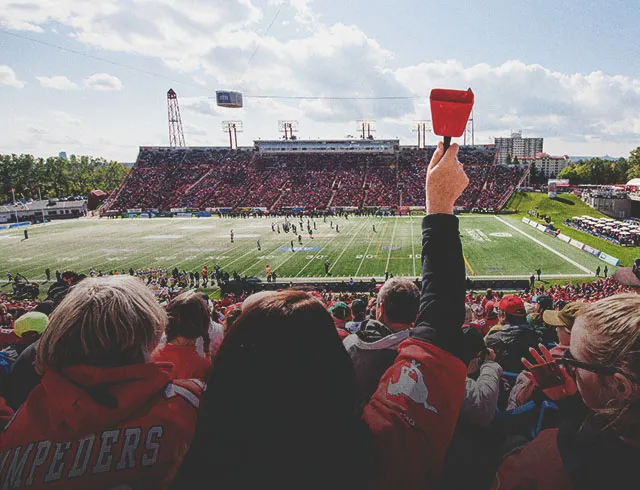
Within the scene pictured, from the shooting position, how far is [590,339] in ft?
4.84

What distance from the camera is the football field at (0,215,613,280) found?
92.9 feet

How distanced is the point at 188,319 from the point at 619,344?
2938 millimetres

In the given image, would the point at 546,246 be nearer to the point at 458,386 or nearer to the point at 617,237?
the point at 617,237

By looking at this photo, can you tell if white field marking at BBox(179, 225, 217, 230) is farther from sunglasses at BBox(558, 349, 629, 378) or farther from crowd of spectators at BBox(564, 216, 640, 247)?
sunglasses at BBox(558, 349, 629, 378)

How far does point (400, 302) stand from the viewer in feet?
9.30

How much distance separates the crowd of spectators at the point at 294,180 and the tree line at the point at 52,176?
31034mm

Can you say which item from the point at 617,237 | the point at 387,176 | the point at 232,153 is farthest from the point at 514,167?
the point at 232,153

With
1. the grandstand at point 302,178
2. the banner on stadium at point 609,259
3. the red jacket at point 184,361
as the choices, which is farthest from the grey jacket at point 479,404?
the grandstand at point 302,178

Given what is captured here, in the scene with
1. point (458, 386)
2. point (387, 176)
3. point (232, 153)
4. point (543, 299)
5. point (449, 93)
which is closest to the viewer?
point (458, 386)

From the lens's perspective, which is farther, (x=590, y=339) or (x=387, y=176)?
(x=387, y=176)

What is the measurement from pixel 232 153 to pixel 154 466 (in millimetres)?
92380

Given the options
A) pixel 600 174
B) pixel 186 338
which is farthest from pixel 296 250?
pixel 600 174

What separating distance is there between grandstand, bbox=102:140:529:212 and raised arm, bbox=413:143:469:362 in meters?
58.9

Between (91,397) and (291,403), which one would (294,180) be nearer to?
(91,397)
